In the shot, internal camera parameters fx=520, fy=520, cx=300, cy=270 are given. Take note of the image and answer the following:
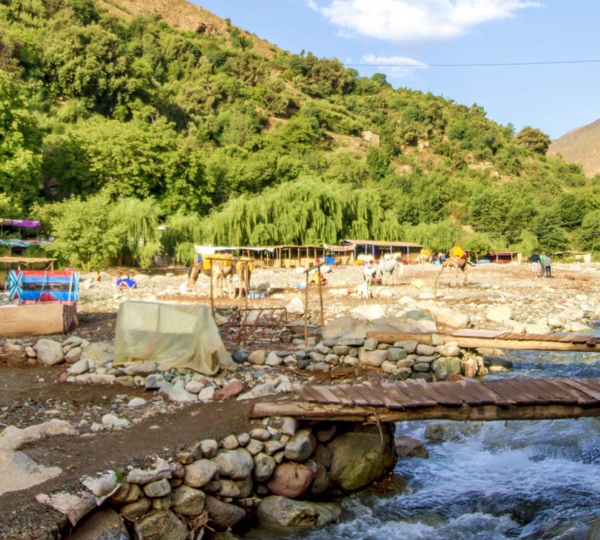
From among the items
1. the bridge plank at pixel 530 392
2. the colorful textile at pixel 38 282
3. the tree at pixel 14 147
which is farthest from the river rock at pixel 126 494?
the tree at pixel 14 147

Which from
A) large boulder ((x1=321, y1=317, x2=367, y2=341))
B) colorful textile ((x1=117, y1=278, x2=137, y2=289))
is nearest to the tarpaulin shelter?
large boulder ((x1=321, y1=317, x2=367, y2=341))

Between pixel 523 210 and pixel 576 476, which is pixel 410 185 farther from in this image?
pixel 576 476

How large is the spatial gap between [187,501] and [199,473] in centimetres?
29

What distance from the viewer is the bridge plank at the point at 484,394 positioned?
6.47 m

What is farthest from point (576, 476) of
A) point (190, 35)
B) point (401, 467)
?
point (190, 35)

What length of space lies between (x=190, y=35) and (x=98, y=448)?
14506cm

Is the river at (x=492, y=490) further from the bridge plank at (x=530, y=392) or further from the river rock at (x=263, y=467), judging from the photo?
the bridge plank at (x=530, y=392)

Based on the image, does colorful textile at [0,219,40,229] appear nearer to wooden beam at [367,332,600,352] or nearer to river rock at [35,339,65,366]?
river rock at [35,339,65,366]

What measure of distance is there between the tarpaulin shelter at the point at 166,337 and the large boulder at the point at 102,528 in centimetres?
425

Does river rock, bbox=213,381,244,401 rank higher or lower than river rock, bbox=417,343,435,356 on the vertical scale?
lower

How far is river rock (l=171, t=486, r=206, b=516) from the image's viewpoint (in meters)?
5.05

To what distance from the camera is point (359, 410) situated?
632 centimetres

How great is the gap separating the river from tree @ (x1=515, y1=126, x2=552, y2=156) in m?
141

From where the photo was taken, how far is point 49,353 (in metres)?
9.45
